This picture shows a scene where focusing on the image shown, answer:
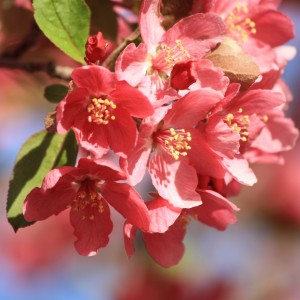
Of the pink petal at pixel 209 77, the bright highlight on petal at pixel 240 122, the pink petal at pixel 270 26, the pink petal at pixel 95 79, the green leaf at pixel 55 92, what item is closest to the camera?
the pink petal at pixel 95 79

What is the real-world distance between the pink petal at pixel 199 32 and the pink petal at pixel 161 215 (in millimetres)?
336

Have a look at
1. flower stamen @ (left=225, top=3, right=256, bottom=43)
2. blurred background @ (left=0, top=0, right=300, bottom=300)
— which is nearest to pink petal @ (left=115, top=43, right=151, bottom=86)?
flower stamen @ (left=225, top=3, right=256, bottom=43)

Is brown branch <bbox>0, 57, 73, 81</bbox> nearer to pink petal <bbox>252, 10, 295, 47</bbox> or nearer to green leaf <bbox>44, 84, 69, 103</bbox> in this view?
green leaf <bbox>44, 84, 69, 103</bbox>

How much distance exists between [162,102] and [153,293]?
2.09 m

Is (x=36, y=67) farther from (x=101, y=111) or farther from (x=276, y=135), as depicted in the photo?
(x=276, y=135)

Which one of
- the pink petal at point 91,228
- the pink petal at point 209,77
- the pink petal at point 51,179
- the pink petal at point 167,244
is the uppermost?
the pink petal at point 209,77

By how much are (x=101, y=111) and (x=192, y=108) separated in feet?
0.63

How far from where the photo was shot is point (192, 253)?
11.1ft

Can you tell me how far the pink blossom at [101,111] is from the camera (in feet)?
4.18

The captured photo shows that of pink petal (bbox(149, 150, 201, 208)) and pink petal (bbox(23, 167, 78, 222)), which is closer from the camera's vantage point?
pink petal (bbox(23, 167, 78, 222))

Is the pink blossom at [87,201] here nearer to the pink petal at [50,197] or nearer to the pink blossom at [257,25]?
the pink petal at [50,197]

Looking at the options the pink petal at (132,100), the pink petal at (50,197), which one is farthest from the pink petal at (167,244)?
the pink petal at (132,100)

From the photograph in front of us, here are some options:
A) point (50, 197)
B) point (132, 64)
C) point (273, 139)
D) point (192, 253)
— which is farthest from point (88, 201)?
point (192, 253)

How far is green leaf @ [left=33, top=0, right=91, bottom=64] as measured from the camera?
4.66 ft
